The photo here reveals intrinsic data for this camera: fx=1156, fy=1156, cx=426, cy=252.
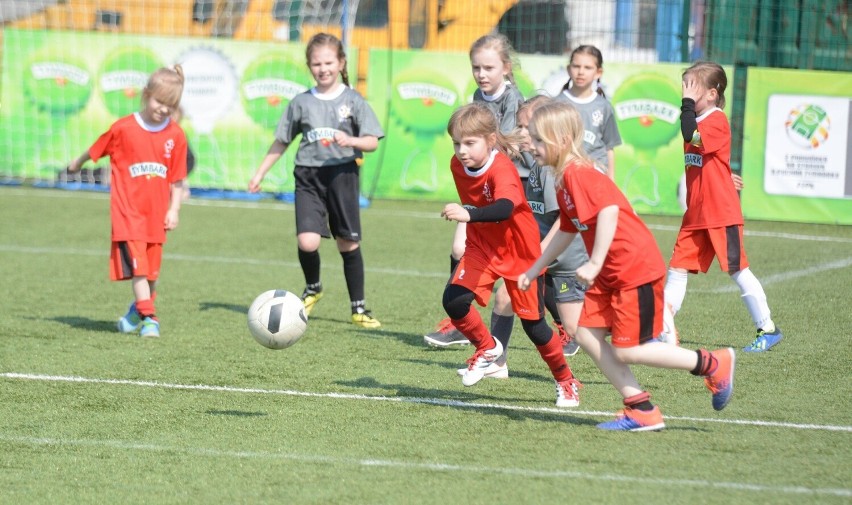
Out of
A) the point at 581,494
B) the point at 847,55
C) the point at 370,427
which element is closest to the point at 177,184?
the point at 370,427

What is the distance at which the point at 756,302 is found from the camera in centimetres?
725

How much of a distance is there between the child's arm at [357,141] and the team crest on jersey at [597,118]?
1.49 m

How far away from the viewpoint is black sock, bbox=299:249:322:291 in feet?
27.0

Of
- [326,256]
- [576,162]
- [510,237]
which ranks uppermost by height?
[576,162]

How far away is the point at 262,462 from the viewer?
15.4 ft

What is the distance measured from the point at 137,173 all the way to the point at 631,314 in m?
3.87

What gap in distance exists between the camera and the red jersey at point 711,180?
7.22 meters

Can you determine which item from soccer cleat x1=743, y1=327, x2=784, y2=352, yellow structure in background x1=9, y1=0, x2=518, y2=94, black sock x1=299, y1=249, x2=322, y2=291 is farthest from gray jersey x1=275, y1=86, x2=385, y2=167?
yellow structure in background x1=9, y1=0, x2=518, y2=94

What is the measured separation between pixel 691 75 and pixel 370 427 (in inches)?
127

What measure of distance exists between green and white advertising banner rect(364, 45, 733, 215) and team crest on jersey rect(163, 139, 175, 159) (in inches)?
290

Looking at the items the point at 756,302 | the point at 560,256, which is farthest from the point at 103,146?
the point at 756,302

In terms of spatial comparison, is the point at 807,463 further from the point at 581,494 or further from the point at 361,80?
the point at 361,80

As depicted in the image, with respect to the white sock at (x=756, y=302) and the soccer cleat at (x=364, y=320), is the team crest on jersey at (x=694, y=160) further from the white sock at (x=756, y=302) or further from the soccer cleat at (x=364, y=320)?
the soccer cleat at (x=364, y=320)

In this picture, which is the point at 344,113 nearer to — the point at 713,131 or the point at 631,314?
the point at 713,131
